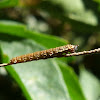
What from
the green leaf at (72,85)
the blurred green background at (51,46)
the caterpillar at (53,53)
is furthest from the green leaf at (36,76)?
the caterpillar at (53,53)

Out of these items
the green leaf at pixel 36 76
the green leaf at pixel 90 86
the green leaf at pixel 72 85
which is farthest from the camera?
the green leaf at pixel 90 86

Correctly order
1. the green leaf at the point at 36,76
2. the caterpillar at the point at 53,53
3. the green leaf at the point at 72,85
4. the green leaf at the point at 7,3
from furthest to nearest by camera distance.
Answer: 1. the green leaf at the point at 7,3
2. the green leaf at the point at 72,85
3. the green leaf at the point at 36,76
4. the caterpillar at the point at 53,53

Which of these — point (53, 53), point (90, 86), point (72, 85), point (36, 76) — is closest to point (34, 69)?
point (36, 76)

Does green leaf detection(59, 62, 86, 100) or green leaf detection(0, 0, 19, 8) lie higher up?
green leaf detection(0, 0, 19, 8)

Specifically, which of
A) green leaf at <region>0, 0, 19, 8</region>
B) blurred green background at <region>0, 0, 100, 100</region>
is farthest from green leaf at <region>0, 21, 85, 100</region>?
green leaf at <region>0, 0, 19, 8</region>

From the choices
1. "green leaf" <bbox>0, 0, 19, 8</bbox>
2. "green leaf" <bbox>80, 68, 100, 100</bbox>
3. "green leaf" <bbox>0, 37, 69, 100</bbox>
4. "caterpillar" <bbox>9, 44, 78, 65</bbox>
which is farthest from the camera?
"green leaf" <bbox>80, 68, 100, 100</bbox>

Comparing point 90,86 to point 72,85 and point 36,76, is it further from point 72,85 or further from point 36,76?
point 36,76

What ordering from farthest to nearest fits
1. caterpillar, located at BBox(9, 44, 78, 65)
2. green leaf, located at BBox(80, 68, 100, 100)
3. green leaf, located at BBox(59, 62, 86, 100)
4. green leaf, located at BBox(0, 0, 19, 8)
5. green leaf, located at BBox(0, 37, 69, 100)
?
1. green leaf, located at BBox(80, 68, 100, 100)
2. green leaf, located at BBox(0, 0, 19, 8)
3. green leaf, located at BBox(59, 62, 86, 100)
4. green leaf, located at BBox(0, 37, 69, 100)
5. caterpillar, located at BBox(9, 44, 78, 65)

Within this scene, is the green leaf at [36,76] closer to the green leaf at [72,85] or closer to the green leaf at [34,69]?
the green leaf at [34,69]

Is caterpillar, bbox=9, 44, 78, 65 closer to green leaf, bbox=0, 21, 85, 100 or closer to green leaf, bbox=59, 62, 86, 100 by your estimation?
green leaf, bbox=0, 21, 85, 100

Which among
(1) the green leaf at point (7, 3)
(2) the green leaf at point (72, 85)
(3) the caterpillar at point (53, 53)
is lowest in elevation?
(3) the caterpillar at point (53, 53)
